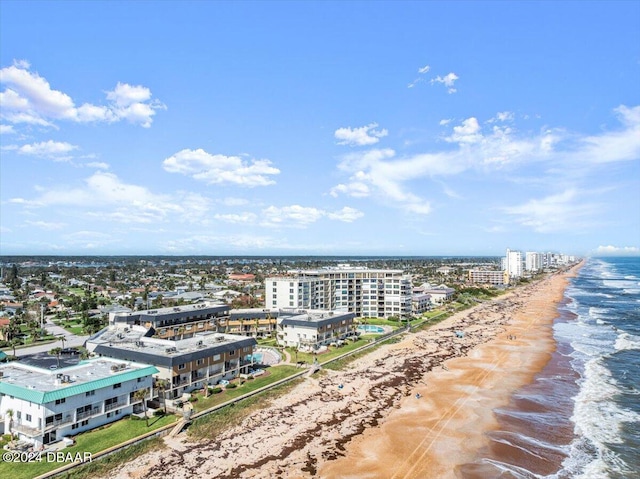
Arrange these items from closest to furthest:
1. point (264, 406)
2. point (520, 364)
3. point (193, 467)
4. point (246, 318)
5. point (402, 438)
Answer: point (193, 467)
point (402, 438)
point (264, 406)
point (520, 364)
point (246, 318)

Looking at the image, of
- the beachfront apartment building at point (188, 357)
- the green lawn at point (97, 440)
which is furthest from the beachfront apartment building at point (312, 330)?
the green lawn at point (97, 440)

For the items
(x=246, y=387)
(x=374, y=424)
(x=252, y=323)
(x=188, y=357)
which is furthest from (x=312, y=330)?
(x=374, y=424)

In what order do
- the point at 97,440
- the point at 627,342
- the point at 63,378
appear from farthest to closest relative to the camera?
the point at 627,342
the point at 63,378
the point at 97,440

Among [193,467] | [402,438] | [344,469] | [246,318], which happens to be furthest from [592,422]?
[246,318]

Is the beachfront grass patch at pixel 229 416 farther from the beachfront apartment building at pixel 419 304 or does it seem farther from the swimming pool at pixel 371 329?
the beachfront apartment building at pixel 419 304

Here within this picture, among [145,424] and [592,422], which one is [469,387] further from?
[145,424]

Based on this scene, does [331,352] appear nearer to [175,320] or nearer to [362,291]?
[175,320]

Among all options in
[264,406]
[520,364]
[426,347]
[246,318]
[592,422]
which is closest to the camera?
[592,422]
